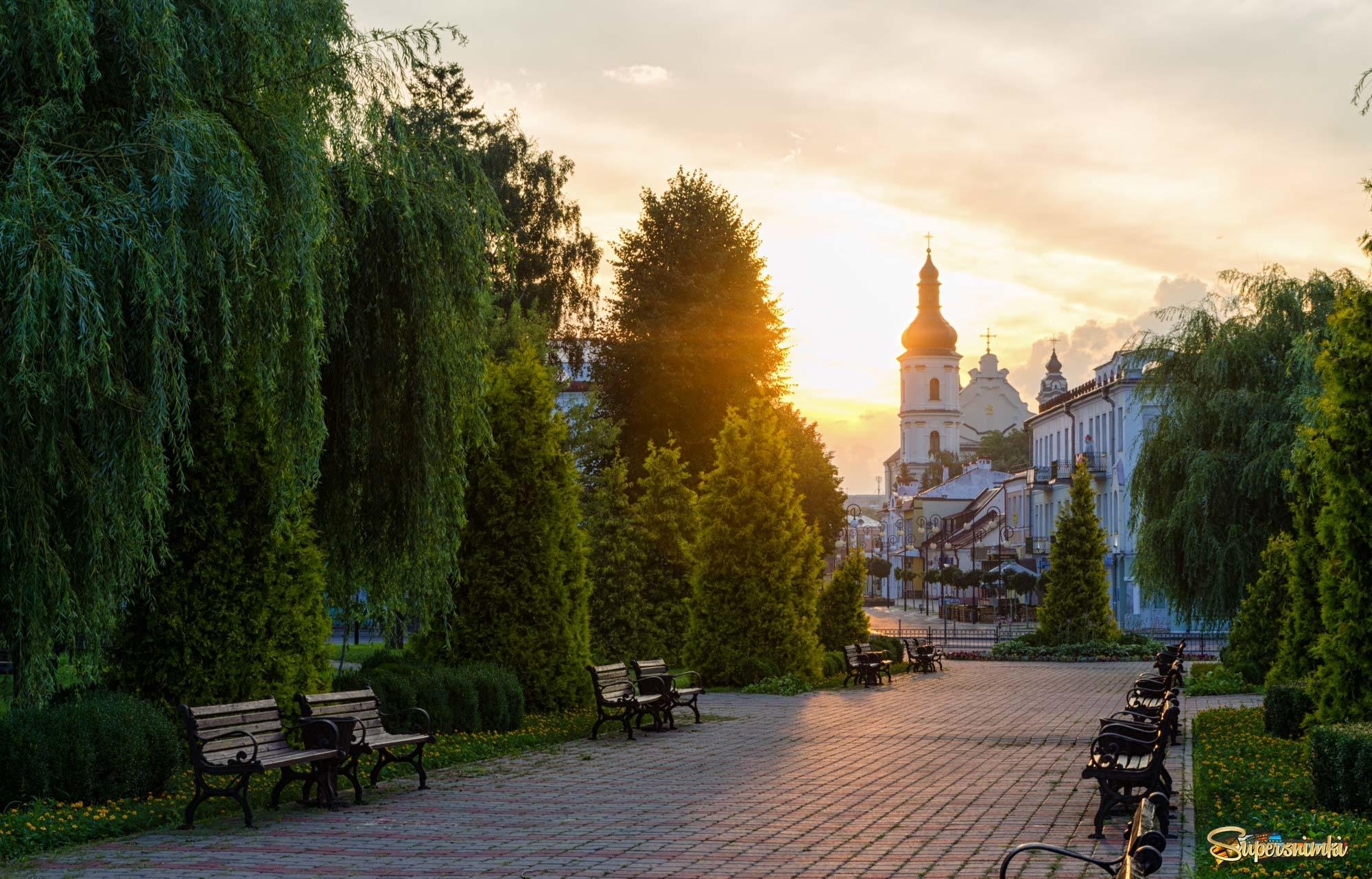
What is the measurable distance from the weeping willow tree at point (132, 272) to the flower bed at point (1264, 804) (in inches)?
300

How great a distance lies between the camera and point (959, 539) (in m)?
100

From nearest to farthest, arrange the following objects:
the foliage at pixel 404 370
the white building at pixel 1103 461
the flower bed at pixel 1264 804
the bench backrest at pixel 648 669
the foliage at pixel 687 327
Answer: the flower bed at pixel 1264 804 < the foliage at pixel 404 370 < the bench backrest at pixel 648 669 < the foliage at pixel 687 327 < the white building at pixel 1103 461

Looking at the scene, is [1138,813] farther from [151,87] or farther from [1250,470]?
[1250,470]

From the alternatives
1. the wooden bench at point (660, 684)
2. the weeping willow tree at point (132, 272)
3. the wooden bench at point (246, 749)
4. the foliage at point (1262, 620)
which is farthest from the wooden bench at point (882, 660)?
the weeping willow tree at point (132, 272)

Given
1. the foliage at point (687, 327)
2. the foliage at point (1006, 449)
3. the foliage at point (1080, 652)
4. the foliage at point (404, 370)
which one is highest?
the foliage at point (1006, 449)

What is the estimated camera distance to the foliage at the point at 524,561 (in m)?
19.4

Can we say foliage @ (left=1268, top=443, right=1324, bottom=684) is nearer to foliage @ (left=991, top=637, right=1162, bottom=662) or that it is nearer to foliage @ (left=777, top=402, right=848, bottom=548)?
foliage @ (left=991, top=637, right=1162, bottom=662)

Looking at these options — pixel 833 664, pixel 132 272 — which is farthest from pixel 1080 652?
pixel 132 272

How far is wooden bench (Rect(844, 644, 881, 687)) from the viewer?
28109 mm

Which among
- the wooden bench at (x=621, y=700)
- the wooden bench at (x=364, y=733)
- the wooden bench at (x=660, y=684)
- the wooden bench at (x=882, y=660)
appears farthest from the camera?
the wooden bench at (x=882, y=660)

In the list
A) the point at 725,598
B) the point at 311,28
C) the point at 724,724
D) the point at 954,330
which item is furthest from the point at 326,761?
the point at 954,330

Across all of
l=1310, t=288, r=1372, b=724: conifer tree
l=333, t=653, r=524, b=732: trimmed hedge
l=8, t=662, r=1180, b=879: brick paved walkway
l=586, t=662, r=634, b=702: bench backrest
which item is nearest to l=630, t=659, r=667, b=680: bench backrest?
l=586, t=662, r=634, b=702: bench backrest

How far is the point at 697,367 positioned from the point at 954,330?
4191 inches

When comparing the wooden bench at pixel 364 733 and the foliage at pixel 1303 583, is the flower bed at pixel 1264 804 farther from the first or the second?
the wooden bench at pixel 364 733
